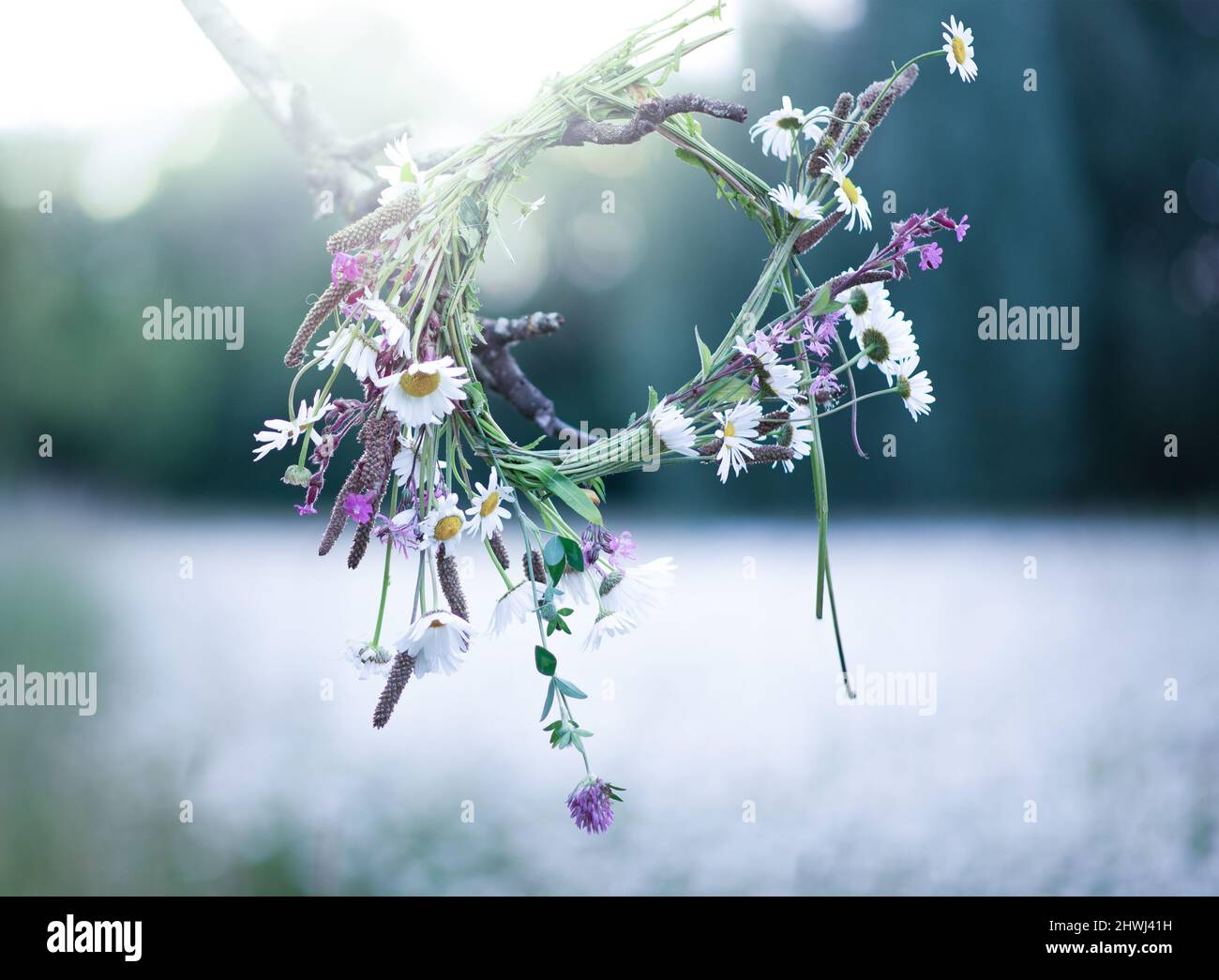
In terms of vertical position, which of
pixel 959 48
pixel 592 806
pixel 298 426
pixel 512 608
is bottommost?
pixel 592 806

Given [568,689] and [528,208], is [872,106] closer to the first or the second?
[528,208]

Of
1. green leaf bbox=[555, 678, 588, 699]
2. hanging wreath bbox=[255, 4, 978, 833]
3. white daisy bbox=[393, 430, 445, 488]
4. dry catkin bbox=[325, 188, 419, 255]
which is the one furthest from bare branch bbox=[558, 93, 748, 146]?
green leaf bbox=[555, 678, 588, 699]

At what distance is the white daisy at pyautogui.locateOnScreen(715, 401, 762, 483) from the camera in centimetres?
53

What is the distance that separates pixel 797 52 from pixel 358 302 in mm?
2993

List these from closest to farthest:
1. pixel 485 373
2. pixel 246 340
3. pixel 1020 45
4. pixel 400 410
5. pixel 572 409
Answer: pixel 400 410
pixel 485 373
pixel 1020 45
pixel 572 409
pixel 246 340

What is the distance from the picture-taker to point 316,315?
50 cm

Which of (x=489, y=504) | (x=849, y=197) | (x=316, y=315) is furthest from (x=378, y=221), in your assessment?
(x=849, y=197)

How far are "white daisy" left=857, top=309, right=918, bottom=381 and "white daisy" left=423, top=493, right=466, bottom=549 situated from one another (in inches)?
10.1

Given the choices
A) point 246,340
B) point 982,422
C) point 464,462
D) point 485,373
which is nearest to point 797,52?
point 982,422

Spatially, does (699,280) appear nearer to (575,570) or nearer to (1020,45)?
(1020,45)

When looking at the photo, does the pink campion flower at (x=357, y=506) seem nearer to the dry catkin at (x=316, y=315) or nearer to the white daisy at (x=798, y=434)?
the dry catkin at (x=316, y=315)

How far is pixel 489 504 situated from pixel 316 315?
13cm

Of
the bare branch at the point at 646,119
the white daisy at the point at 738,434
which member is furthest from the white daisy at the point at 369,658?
the bare branch at the point at 646,119

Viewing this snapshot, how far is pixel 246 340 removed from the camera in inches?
129
